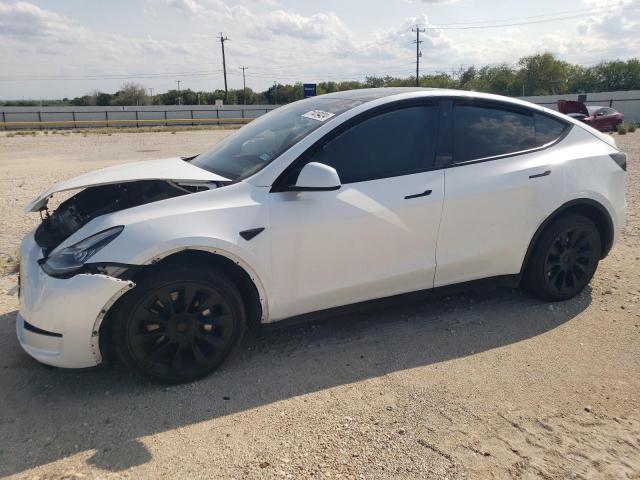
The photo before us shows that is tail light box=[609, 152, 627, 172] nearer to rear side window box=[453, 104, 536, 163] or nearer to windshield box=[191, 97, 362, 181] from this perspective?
rear side window box=[453, 104, 536, 163]

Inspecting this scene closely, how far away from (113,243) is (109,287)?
25cm

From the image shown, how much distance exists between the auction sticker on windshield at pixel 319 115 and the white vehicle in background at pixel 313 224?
0.02 metres

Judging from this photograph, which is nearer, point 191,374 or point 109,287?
point 109,287

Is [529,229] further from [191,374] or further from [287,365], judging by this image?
[191,374]

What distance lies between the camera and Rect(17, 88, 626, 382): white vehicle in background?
293cm

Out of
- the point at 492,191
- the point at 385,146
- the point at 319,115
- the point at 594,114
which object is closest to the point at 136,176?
the point at 319,115

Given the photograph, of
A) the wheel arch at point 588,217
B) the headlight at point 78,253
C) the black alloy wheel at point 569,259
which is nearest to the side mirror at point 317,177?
the headlight at point 78,253

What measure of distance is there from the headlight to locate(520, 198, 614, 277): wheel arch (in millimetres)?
3110

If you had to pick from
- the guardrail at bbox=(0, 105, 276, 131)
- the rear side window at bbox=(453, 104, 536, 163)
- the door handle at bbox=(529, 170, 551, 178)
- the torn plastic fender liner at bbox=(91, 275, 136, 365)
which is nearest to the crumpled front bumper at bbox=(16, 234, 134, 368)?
the torn plastic fender liner at bbox=(91, 275, 136, 365)

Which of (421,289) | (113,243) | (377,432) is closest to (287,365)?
(377,432)

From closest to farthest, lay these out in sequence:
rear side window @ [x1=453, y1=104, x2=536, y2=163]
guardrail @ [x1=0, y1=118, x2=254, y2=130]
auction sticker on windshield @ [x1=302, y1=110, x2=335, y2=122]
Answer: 1. auction sticker on windshield @ [x1=302, y1=110, x2=335, y2=122]
2. rear side window @ [x1=453, y1=104, x2=536, y2=163]
3. guardrail @ [x1=0, y1=118, x2=254, y2=130]

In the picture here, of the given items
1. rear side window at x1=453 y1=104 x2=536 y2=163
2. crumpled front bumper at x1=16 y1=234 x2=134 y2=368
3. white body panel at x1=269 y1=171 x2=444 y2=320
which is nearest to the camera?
crumpled front bumper at x1=16 y1=234 x2=134 y2=368

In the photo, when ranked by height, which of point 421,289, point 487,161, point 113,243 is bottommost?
point 421,289

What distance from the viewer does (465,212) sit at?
3746 millimetres
